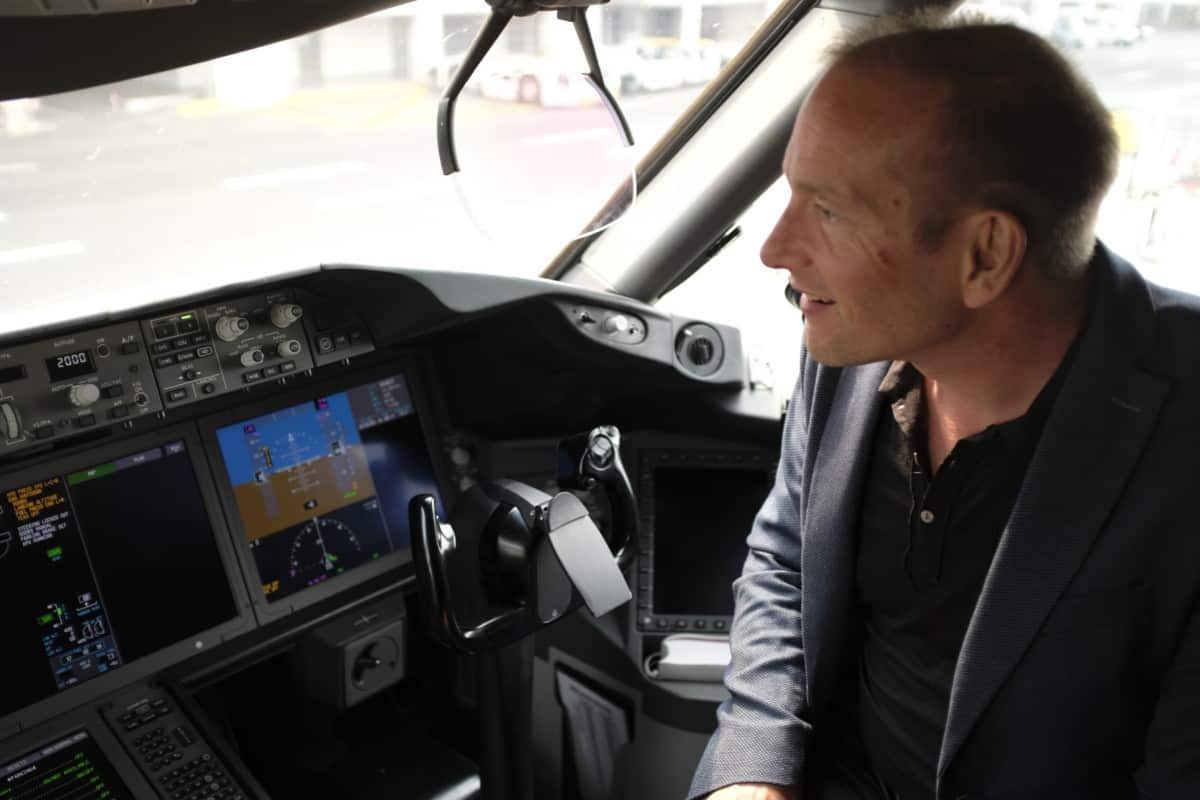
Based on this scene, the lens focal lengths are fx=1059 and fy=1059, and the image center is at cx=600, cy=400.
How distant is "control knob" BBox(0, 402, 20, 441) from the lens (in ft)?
4.86

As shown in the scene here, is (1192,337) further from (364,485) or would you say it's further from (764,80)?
(364,485)

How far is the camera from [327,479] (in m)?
1.95

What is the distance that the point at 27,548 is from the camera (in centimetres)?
160

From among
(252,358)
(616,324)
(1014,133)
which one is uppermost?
(1014,133)

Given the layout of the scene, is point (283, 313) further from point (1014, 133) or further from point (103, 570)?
point (1014, 133)

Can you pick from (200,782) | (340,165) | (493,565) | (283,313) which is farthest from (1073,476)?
(340,165)

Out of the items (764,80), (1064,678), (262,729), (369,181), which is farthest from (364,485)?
(1064,678)

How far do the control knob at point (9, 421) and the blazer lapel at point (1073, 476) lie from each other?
4.30ft

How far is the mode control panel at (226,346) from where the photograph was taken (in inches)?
64.9

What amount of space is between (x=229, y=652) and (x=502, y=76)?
1.08 m

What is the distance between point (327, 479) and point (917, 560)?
3.53 ft

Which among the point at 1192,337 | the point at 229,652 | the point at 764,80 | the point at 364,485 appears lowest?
the point at 229,652

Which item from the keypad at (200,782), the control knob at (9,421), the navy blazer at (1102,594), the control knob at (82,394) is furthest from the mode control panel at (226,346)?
the navy blazer at (1102,594)

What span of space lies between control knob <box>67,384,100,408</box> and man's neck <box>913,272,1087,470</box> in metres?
1.17
